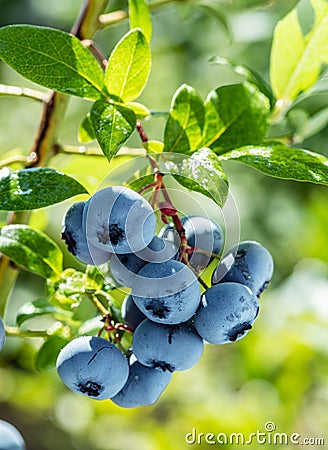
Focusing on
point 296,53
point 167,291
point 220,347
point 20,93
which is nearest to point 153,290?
point 167,291

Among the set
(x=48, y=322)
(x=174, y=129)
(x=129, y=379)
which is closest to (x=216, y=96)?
(x=174, y=129)

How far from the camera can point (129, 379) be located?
688 millimetres

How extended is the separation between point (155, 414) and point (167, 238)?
1739 mm

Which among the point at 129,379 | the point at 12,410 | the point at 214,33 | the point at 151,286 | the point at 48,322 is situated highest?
the point at 151,286

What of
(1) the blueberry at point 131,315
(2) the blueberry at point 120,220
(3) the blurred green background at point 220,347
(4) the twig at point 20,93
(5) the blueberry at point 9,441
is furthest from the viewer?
(3) the blurred green background at point 220,347

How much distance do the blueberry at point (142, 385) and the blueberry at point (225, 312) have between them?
8 centimetres

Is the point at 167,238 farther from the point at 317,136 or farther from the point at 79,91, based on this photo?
the point at 317,136

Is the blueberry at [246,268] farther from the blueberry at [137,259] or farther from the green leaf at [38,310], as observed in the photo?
the green leaf at [38,310]

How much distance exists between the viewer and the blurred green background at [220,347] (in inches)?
69.1

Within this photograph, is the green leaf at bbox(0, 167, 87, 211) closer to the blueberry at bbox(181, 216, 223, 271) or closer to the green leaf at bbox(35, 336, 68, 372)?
the blueberry at bbox(181, 216, 223, 271)

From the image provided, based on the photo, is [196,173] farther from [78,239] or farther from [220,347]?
[220,347]

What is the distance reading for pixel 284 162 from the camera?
635 mm

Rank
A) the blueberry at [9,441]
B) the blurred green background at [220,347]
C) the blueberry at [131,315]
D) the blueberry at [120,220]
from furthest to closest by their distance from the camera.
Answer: the blurred green background at [220,347] → the blueberry at [9,441] → the blueberry at [131,315] → the blueberry at [120,220]

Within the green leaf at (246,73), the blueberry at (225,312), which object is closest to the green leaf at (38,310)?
the blueberry at (225,312)
